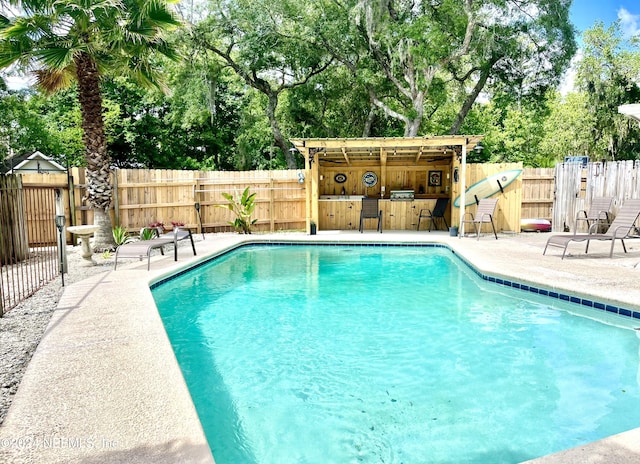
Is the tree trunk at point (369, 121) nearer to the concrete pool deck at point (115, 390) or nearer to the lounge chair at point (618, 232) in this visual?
the lounge chair at point (618, 232)

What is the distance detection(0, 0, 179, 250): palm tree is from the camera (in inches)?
261

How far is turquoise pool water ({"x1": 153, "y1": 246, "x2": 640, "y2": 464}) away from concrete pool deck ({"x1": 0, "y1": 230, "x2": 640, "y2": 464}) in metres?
0.39

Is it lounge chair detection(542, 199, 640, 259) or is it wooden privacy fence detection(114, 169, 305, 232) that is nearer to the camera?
lounge chair detection(542, 199, 640, 259)

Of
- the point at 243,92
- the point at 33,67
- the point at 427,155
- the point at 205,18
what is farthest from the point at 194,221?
the point at 243,92

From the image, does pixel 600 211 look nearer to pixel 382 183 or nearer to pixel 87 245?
pixel 382 183

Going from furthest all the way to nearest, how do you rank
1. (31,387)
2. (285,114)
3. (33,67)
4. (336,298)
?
(285,114), (33,67), (336,298), (31,387)

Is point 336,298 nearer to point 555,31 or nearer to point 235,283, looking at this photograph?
point 235,283

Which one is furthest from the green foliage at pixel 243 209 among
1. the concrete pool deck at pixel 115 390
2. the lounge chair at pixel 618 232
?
the lounge chair at pixel 618 232

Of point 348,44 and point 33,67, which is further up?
point 348,44

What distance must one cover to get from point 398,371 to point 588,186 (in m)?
9.89

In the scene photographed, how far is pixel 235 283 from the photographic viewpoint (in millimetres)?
6574

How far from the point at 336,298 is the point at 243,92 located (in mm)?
18898

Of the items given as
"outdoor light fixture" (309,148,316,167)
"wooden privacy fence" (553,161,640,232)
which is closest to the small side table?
"outdoor light fixture" (309,148,316,167)

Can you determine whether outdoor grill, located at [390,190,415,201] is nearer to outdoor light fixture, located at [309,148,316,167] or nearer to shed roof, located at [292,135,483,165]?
shed roof, located at [292,135,483,165]
